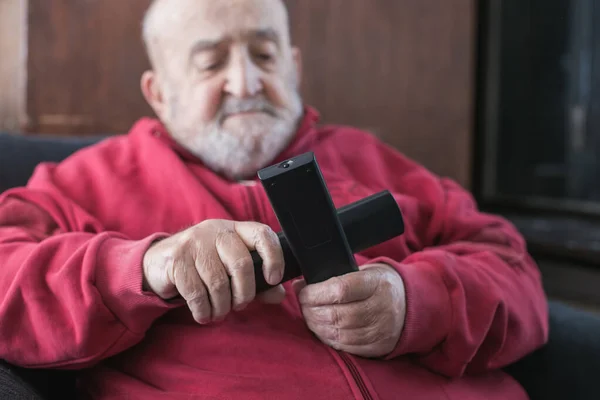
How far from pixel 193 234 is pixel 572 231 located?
4.31 ft

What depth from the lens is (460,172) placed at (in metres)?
1.84

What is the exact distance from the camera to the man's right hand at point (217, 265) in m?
0.55

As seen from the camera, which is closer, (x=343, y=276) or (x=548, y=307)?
(x=343, y=276)

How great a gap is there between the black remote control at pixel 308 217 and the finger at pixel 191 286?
93 mm

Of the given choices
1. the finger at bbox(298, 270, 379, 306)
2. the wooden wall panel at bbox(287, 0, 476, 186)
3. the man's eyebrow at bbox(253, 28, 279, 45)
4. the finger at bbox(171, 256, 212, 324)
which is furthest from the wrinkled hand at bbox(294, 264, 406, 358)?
the wooden wall panel at bbox(287, 0, 476, 186)

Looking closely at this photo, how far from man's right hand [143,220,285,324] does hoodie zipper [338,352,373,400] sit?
5.9 inches

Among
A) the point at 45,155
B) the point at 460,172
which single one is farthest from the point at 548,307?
the point at 460,172

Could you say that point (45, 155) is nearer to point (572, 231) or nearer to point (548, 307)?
point (548, 307)

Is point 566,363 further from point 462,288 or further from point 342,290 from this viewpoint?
point 342,290

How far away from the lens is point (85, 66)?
132 cm

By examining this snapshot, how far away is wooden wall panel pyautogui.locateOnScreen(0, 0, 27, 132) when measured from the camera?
1267 millimetres

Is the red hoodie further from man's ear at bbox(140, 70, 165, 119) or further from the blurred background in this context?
the blurred background

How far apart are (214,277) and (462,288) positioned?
0.31 metres

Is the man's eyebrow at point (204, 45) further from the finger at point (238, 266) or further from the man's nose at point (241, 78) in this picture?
the finger at point (238, 266)
